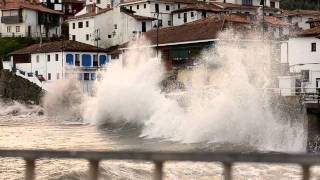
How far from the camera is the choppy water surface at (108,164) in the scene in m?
12.8

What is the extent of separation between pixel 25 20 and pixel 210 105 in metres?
66.7

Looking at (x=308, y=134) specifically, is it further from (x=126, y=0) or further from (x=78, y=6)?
(x=78, y=6)

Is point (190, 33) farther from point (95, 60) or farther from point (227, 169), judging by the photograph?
point (227, 169)

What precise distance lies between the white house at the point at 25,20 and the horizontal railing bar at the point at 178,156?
97.6 m

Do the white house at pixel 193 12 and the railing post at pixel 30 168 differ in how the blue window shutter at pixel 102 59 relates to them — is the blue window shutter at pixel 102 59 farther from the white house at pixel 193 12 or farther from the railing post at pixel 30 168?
the railing post at pixel 30 168

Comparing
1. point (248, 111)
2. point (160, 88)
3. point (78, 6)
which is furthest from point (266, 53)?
point (78, 6)

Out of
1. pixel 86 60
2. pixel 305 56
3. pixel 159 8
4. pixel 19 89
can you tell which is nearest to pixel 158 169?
pixel 305 56

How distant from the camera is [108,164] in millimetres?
18500

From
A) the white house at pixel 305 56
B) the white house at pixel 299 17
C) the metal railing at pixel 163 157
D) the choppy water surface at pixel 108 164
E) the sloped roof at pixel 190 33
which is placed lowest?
the choppy water surface at pixel 108 164

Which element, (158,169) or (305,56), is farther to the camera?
(305,56)

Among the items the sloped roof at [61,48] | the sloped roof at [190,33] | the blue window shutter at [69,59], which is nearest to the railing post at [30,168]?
the sloped roof at [190,33]

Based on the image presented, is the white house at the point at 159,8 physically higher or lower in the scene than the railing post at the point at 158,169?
higher

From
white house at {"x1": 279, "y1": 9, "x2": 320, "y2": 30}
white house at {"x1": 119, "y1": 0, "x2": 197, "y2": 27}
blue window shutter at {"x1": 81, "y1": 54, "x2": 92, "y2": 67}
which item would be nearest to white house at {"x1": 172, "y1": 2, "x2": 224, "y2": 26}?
white house at {"x1": 119, "y1": 0, "x2": 197, "y2": 27}

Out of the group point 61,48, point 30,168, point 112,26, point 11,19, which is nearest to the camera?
point 30,168
